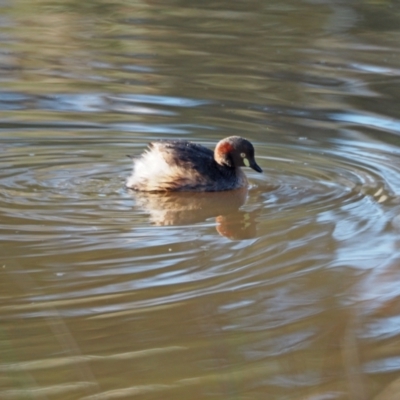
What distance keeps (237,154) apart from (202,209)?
2.54 feet

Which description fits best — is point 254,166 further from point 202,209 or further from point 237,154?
point 202,209

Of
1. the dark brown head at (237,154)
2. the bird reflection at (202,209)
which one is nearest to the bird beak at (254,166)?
the dark brown head at (237,154)

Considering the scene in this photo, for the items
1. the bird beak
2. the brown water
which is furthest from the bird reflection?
the bird beak

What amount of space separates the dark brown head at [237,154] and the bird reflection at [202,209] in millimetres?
220

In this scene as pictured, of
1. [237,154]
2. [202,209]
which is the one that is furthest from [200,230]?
[237,154]

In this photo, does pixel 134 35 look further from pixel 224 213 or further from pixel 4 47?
pixel 224 213

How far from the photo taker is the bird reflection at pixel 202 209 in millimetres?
6602

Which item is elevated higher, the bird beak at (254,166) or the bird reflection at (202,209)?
the bird beak at (254,166)

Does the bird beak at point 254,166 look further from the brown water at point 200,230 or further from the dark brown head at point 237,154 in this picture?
the brown water at point 200,230

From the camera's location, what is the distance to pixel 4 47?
43.6 ft

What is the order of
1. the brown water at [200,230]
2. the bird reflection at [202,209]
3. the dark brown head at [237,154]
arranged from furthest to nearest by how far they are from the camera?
the dark brown head at [237,154], the bird reflection at [202,209], the brown water at [200,230]

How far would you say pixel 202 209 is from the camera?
718 cm

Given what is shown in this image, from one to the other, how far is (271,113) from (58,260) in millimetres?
4753

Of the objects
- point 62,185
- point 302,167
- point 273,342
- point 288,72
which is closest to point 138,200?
point 62,185
